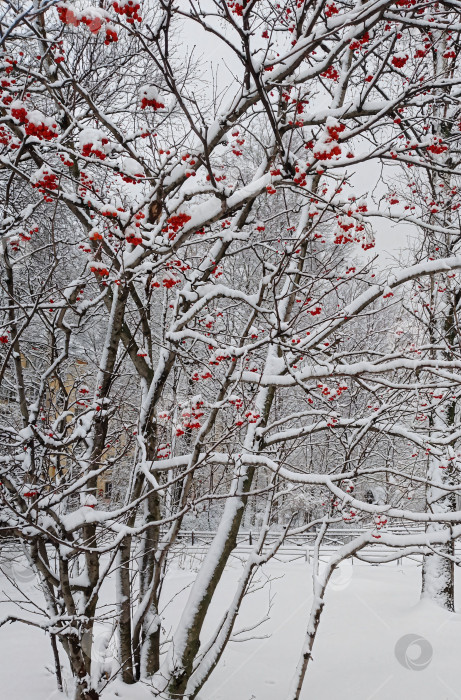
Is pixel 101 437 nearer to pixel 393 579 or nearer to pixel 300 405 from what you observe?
pixel 393 579

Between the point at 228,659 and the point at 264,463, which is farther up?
the point at 264,463

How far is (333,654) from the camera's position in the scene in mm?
6625

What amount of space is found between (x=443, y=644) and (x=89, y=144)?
7399 millimetres

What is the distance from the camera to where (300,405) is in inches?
695

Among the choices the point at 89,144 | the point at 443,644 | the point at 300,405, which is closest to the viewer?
the point at 89,144

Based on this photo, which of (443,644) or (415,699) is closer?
(415,699)

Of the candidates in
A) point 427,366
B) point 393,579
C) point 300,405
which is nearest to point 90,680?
point 427,366

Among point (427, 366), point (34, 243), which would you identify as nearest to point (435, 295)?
point (427, 366)

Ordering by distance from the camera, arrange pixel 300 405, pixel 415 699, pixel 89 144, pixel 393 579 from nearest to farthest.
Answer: pixel 89 144 → pixel 415 699 → pixel 393 579 → pixel 300 405

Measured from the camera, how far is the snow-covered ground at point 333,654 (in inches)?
218

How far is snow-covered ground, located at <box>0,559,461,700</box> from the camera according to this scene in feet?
18.2

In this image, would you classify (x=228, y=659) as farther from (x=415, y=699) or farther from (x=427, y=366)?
(x=427, y=366)

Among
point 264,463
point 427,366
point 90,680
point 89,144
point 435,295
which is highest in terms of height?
point 435,295

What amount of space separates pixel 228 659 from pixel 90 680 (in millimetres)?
4016
